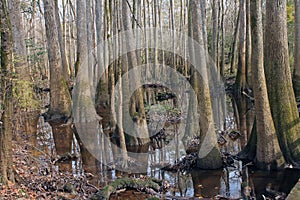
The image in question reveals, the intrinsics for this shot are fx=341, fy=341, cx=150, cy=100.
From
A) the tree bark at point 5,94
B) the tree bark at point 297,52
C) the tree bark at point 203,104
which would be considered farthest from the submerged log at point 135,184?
the tree bark at point 297,52

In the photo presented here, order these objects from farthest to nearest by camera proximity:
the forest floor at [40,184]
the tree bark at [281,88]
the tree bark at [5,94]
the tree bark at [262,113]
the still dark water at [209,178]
A: the tree bark at [281,88]
the tree bark at [262,113]
the still dark water at [209,178]
the forest floor at [40,184]
the tree bark at [5,94]

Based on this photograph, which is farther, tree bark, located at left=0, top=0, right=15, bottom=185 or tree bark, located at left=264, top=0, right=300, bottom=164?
tree bark, located at left=264, top=0, right=300, bottom=164

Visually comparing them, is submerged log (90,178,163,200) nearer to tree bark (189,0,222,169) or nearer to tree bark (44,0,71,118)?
tree bark (189,0,222,169)

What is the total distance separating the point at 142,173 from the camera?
7668mm

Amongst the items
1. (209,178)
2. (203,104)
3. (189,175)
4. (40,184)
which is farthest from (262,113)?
(40,184)

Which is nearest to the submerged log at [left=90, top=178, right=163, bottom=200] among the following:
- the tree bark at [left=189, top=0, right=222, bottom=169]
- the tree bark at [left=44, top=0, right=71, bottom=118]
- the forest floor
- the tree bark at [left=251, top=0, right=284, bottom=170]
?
the forest floor

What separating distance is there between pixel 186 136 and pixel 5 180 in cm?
605

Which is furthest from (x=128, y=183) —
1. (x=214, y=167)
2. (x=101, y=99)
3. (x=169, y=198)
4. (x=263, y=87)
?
(x=101, y=99)

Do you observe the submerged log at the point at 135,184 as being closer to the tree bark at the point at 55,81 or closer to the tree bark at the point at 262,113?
the tree bark at the point at 262,113

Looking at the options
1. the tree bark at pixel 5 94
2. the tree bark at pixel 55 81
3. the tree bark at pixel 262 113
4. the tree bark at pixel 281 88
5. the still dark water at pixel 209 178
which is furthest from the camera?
the tree bark at pixel 55 81

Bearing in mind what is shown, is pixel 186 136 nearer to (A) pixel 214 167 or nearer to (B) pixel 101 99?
(A) pixel 214 167

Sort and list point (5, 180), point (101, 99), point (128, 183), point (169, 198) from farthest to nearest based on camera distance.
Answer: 1. point (101, 99)
2. point (128, 183)
3. point (169, 198)
4. point (5, 180)

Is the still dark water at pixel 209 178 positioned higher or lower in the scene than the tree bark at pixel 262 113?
lower

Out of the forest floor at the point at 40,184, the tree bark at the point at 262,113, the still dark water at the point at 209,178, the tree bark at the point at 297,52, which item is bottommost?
the still dark water at the point at 209,178
